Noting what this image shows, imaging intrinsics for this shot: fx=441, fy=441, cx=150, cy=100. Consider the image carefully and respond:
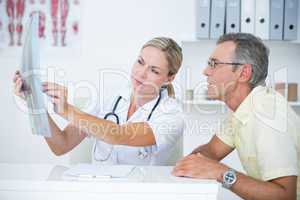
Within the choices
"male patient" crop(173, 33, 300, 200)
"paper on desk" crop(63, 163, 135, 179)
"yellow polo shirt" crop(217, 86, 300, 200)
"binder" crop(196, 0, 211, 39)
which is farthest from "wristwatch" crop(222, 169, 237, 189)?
"binder" crop(196, 0, 211, 39)

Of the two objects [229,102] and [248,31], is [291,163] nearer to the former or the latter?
[229,102]

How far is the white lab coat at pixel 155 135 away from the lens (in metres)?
2.12

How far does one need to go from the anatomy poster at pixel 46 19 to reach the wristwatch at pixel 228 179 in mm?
939

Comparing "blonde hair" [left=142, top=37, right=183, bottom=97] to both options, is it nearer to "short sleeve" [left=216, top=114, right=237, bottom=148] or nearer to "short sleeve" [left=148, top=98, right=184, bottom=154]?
"short sleeve" [left=148, top=98, right=184, bottom=154]

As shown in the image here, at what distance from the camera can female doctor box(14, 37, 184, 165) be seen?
211 centimetres

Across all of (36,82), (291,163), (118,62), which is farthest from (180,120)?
(36,82)

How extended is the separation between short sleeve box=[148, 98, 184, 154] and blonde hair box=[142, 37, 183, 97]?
0.21 feet

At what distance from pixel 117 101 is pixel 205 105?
429 millimetres

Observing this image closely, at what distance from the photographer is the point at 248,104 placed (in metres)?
2.06

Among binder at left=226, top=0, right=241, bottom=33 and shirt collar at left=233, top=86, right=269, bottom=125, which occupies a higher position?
binder at left=226, top=0, right=241, bottom=33

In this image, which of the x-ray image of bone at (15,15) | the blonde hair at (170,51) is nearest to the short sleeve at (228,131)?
the blonde hair at (170,51)

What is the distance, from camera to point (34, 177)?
1.59m

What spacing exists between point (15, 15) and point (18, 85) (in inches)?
13.0

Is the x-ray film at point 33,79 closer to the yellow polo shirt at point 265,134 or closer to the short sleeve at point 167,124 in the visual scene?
the short sleeve at point 167,124
